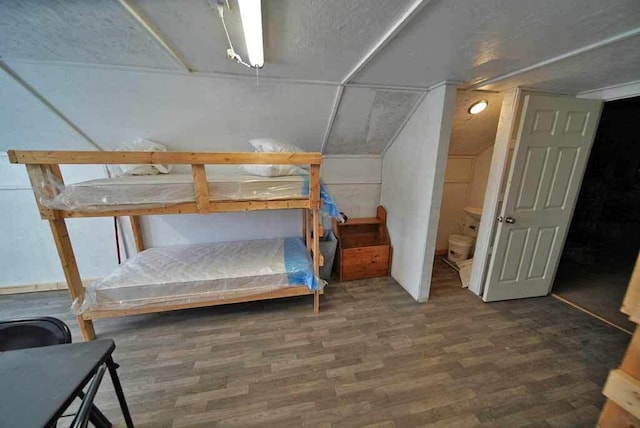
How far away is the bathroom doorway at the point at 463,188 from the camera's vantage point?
2.47 m

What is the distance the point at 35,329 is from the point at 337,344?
177 centimetres

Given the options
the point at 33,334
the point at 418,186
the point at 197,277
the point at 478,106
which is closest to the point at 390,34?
the point at 418,186

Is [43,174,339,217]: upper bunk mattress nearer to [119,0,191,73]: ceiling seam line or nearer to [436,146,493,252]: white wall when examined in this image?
[119,0,191,73]: ceiling seam line

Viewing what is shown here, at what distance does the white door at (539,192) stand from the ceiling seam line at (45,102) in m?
4.07

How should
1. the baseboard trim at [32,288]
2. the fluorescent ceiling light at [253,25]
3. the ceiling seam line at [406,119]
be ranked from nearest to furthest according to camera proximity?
1. the fluorescent ceiling light at [253,25]
2. the ceiling seam line at [406,119]
3. the baseboard trim at [32,288]

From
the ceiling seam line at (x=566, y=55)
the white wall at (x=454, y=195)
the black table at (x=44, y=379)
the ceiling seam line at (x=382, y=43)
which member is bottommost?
the black table at (x=44, y=379)

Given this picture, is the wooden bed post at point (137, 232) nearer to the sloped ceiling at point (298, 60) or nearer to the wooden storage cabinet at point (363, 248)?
the sloped ceiling at point (298, 60)

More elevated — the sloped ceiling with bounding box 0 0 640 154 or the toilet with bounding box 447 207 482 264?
the sloped ceiling with bounding box 0 0 640 154

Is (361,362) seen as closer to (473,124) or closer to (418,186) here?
(418,186)

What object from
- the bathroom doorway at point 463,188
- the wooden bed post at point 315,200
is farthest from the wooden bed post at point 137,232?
the bathroom doorway at point 463,188

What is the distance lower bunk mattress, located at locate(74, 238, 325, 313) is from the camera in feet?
5.99

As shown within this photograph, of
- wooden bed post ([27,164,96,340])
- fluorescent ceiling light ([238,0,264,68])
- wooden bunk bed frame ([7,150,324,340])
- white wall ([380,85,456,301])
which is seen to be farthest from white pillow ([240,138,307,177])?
wooden bed post ([27,164,96,340])

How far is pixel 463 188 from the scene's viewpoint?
10.6 ft

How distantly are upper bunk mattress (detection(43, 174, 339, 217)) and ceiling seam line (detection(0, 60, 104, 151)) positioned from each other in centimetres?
88
